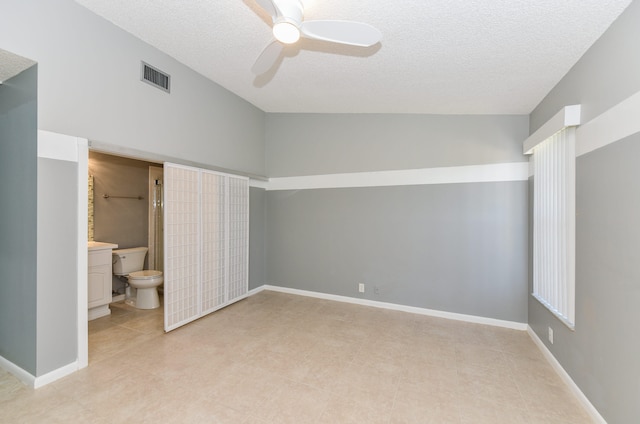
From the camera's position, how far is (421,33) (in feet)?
6.81

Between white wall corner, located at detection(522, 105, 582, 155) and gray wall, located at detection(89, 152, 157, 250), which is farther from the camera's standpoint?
gray wall, located at detection(89, 152, 157, 250)

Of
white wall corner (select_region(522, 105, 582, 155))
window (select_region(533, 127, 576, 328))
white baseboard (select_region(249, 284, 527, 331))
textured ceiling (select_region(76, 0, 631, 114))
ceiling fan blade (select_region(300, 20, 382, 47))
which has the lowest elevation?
white baseboard (select_region(249, 284, 527, 331))

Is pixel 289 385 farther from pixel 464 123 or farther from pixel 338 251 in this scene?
pixel 464 123

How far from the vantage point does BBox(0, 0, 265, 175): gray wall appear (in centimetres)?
212

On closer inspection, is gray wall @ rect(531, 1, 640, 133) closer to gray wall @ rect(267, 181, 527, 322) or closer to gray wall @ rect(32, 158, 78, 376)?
gray wall @ rect(267, 181, 527, 322)

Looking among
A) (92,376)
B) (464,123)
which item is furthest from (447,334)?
(92,376)

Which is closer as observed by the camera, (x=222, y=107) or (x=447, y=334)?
(x=447, y=334)

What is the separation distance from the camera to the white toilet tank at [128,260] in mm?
4055

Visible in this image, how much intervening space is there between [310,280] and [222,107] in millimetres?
2911

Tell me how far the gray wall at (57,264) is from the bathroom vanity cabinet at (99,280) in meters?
1.32

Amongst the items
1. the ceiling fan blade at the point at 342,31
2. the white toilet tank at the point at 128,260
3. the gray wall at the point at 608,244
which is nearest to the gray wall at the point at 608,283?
the gray wall at the point at 608,244

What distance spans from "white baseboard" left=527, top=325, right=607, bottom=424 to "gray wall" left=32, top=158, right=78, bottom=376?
3.98m

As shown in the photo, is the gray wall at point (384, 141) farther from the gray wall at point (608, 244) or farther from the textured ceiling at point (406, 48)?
the gray wall at point (608, 244)

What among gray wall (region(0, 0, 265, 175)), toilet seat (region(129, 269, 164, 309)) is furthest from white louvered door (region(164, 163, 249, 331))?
toilet seat (region(129, 269, 164, 309))
